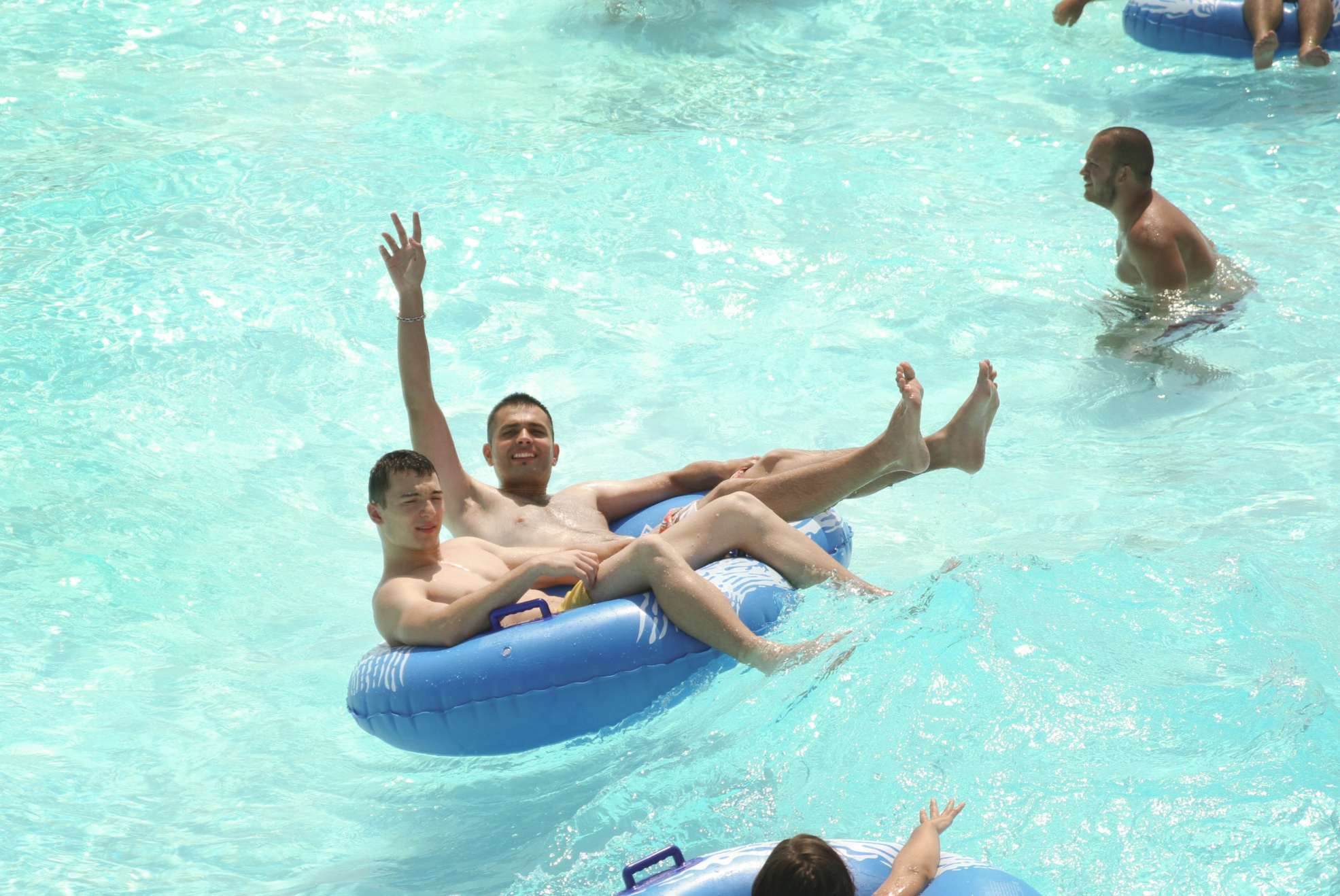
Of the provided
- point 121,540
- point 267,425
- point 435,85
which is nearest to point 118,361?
point 267,425

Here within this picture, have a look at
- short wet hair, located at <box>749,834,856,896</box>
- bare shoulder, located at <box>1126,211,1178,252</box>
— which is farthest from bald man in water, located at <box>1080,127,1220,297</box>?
short wet hair, located at <box>749,834,856,896</box>

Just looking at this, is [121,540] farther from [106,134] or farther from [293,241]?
[106,134]

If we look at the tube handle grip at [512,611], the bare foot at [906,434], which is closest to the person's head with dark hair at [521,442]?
the tube handle grip at [512,611]

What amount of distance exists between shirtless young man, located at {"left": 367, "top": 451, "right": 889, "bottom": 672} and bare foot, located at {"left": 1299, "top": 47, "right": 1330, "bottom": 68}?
7.12 m

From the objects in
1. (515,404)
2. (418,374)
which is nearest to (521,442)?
(515,404)

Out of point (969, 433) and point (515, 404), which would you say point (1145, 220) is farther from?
point (515, 404)

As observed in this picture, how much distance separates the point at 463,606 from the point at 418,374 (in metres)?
1.17

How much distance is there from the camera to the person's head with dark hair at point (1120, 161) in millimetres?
6270

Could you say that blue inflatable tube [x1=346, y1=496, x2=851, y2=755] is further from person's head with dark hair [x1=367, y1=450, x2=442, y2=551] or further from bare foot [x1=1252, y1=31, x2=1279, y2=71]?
bare foot [x1=1252, y1=31, x2=1279, y2=71]

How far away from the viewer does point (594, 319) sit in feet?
24.8

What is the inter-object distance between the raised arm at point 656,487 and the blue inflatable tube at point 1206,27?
21.0 ft

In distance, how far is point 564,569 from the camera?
3.81 m

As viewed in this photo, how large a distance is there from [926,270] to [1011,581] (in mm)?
3725

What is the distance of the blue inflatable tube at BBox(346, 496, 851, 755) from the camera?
359cm
